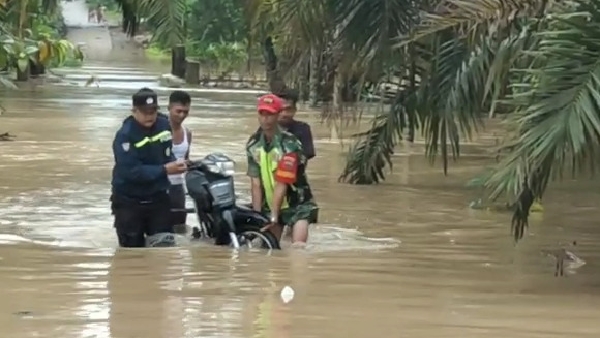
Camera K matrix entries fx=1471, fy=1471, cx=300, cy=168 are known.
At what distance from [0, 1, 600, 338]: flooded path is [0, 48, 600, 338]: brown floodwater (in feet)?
0.05

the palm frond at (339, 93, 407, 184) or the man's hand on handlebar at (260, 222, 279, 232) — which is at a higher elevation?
the man's hand on handlebar at (260, 222, 279, 232)

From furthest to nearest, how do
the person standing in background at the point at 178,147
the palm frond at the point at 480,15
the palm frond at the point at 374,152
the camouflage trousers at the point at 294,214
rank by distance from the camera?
the palm frond at the point at 374,152 < the person standing in background at the point at 178,147 < the camouflage trousers at the point at 294,214 < the palm frond at the point at 480,15

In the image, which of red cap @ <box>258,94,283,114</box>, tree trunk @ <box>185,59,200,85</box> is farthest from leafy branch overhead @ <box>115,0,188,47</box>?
tree trunk @ <box>185,59,200,85</box>

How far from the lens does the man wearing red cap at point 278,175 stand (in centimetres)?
1021

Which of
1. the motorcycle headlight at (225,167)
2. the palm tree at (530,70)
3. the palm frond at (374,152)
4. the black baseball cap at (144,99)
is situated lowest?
the palm frond at (374,152)

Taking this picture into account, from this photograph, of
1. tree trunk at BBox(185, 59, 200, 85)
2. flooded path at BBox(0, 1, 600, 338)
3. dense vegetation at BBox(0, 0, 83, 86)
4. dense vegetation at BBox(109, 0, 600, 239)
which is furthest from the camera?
tree trunk at BBox(185, 59, 200, 85)

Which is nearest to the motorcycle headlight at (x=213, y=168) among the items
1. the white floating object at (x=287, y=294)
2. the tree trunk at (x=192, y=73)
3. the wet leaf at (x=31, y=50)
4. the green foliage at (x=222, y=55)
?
the white floating object at (x=287, y=294)

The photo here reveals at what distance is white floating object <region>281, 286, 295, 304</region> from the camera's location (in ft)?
27.5

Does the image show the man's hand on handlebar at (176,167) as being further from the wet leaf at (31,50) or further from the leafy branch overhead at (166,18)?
the wet leaf at (31,50)

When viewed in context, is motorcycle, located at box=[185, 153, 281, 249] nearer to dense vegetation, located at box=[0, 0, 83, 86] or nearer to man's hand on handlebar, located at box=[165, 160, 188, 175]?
man's hand on handlebar, located at box=[165, 160, 188, 175]

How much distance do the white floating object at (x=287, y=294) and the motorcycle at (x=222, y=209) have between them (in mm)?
1465

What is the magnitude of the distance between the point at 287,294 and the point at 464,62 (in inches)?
208

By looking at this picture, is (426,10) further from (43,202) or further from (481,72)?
(43,202)

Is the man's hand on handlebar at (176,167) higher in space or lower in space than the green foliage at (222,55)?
higher
